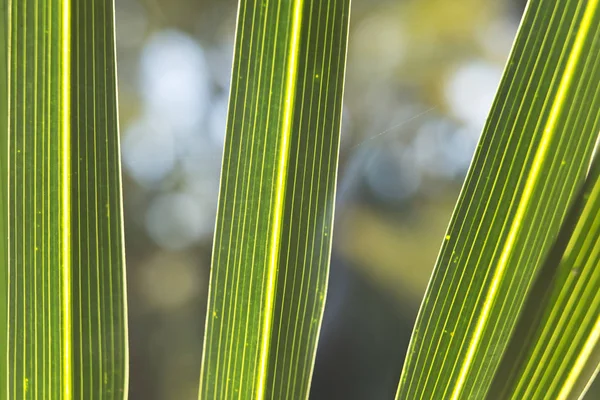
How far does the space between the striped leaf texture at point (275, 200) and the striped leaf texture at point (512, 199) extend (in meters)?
0.11

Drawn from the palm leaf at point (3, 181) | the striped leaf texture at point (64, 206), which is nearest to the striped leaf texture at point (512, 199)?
the striped leaf texture at point (64, 206)

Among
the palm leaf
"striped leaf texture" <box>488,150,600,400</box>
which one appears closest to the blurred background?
the palm leaf

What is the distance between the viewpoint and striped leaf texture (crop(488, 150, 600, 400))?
0.26 meters

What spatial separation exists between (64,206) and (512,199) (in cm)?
38

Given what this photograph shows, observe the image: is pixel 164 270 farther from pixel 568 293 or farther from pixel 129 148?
pixel 568 293

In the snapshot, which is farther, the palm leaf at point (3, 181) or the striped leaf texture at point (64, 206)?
the palm leaf at point (3, 181)

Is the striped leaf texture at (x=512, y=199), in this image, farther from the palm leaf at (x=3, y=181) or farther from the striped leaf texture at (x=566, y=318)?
the palm leaf at (x=3, y=181)

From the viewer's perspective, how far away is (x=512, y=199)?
31 centimetres

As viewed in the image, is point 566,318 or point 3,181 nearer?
point 566,318

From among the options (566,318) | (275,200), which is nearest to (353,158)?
(275,200)

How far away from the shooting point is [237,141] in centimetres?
35

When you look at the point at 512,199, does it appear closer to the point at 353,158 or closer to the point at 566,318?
the point at 566,318

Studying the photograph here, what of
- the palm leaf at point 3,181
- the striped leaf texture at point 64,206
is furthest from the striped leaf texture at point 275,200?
the palm leaf at point 3,181

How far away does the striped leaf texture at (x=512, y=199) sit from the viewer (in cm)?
29
